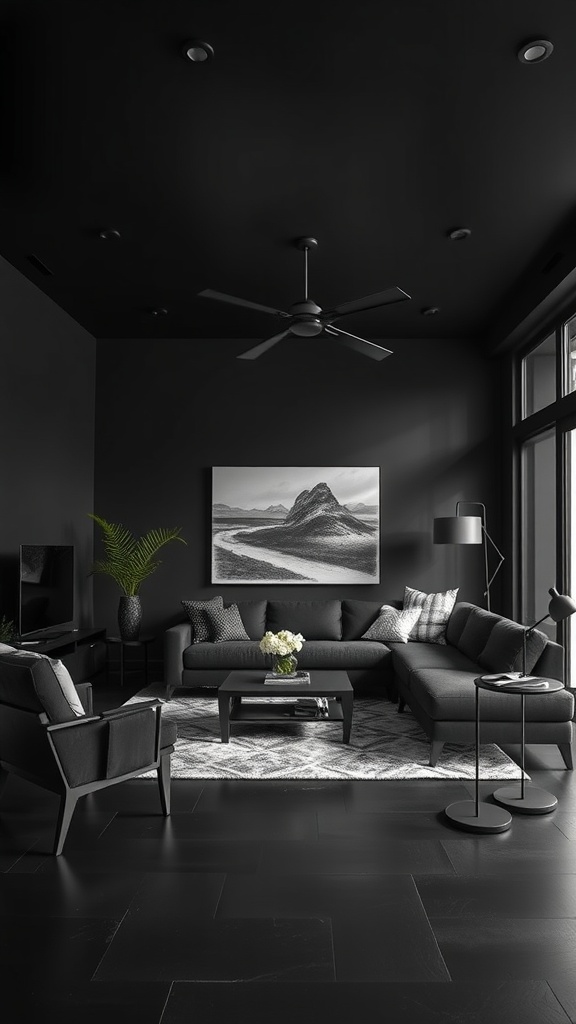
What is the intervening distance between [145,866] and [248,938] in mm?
738

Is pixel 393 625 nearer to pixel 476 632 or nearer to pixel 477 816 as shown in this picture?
pixel 476 632

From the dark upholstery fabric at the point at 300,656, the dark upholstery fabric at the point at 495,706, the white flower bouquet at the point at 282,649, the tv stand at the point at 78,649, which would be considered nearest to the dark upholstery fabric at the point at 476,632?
the dark upholstery fabric at the point at 300,656

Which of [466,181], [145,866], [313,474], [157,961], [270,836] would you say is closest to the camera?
[157,961]

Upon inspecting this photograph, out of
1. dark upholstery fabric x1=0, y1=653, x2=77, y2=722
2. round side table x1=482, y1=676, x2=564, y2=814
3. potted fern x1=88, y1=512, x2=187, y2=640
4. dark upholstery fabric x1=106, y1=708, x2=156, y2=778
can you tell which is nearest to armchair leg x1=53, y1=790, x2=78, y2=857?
dark upholstery fabric x1=106, y1=708, x2=156, y2=778

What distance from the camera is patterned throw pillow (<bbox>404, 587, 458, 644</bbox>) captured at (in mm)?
6742

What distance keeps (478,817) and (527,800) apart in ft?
1.22

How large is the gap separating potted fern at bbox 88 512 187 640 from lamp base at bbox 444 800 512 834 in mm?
4062

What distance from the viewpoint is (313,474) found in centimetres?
760

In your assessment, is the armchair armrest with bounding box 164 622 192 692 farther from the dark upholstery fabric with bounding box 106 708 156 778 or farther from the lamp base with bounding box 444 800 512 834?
the lamp base with bounding box 444 800 512 834

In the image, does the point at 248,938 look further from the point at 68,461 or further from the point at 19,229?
the point at 68,461

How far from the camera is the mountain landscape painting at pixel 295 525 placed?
755cm

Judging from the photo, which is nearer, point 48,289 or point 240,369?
point 48,289

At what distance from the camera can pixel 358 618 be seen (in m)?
7.09

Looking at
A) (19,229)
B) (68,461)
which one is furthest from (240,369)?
(19,229)
